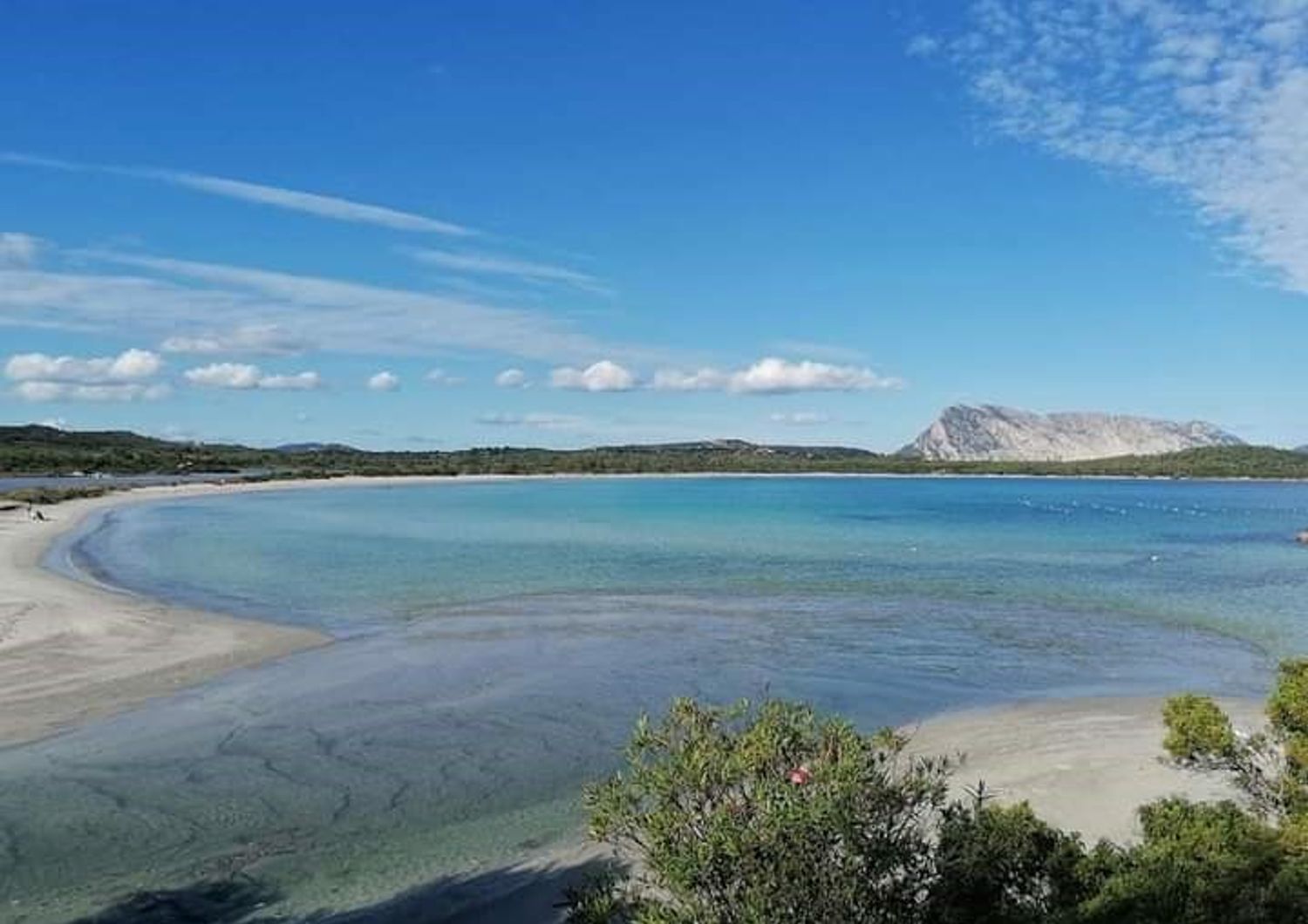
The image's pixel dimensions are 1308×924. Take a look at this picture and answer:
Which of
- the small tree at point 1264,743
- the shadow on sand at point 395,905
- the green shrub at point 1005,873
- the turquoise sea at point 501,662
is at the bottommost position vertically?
the shadow on sand at point 395,905

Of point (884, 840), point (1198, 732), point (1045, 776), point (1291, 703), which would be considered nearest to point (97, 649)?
point (1045, 776)

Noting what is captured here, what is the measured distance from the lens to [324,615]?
105 feet

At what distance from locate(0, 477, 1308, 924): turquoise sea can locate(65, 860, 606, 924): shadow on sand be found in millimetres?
333

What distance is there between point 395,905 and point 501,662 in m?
13.4

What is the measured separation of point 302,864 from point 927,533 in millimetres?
61636

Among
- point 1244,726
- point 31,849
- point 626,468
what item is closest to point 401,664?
point 31,849

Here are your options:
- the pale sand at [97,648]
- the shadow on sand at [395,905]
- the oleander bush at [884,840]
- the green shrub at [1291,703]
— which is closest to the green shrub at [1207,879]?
the oleander bush at [884,840]

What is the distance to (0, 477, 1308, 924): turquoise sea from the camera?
13.7 m

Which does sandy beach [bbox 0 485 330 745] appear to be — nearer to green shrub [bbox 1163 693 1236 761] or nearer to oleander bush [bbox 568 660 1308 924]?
oleander bush [bbox 568 660 1308 924]

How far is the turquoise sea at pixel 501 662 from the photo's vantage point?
13.7 meters

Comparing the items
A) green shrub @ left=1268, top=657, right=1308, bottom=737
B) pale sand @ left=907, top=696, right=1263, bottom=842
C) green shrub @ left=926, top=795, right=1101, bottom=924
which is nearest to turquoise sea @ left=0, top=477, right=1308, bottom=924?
pale sand @ left=907, top=696, right=1263, bottom=842

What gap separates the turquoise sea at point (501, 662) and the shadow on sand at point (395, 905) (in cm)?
33

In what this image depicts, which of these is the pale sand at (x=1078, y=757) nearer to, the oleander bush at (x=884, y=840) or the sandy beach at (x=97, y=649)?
the oleander bush at (x=884, y=840)

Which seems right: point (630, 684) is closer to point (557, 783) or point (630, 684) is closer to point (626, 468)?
point (557, 783)
